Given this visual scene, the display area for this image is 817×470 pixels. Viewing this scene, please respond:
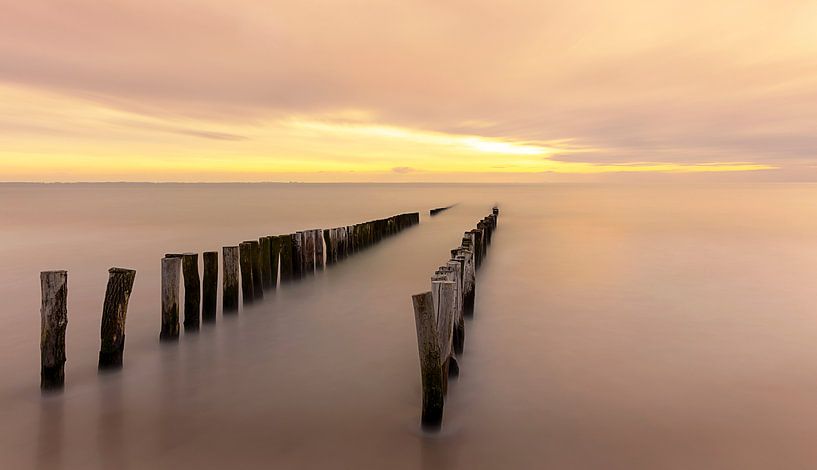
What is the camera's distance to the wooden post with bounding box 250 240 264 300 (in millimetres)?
8691

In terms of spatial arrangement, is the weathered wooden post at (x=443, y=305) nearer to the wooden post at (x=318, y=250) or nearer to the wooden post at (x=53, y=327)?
the wooden post at (x=53, y=327)

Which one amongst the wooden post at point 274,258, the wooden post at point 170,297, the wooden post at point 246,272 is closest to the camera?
the wooden post at point 170,297

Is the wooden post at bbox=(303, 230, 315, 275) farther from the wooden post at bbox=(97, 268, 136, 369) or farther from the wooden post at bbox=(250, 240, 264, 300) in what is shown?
the wooden post at bbox=(97, 268, 136, 369)

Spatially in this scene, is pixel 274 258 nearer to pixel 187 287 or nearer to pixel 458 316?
pixel 187 287

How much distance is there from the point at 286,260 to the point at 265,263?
52.1 inches

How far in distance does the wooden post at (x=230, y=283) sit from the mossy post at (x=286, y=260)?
256cm

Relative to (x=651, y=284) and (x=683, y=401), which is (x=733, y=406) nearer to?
(x=683, y=401)

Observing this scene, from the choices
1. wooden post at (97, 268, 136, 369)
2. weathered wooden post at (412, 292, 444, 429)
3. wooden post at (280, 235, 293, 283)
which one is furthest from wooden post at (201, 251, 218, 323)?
weathered wooden post at (412, 292, 444, 429)

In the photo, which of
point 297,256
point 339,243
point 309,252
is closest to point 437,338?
point 297,256

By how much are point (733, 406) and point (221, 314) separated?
685 centimetres

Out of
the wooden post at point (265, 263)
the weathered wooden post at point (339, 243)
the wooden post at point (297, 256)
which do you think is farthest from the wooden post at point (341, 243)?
the wooden post at point (265, 263)

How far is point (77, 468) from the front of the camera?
375 cm

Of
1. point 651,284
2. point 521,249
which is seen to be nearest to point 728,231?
point 521,249

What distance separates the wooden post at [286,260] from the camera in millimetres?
10523
